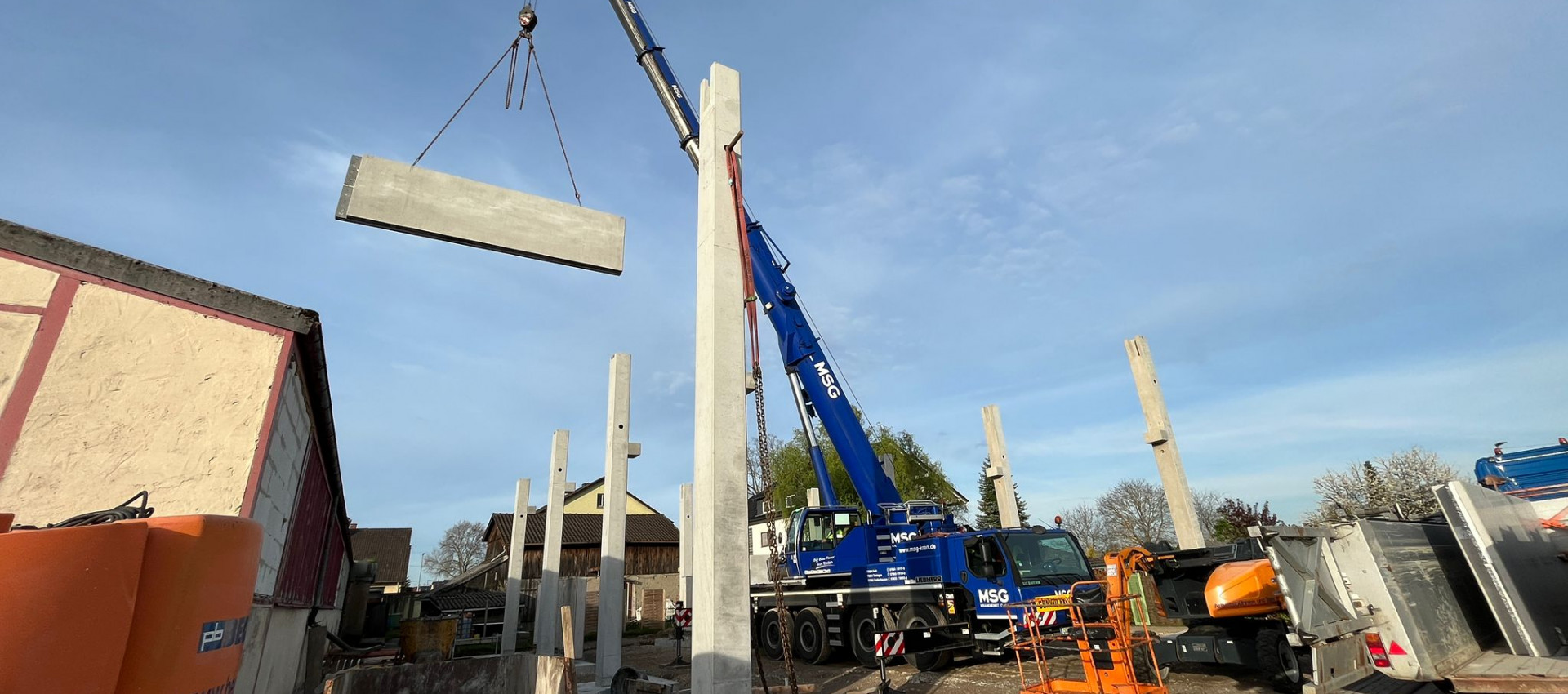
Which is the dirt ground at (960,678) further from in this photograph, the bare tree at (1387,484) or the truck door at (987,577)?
the bare tree at (1387,484)

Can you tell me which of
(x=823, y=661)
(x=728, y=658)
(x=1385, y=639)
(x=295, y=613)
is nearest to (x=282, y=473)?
(x=295, y=613)

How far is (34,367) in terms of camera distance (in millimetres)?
4965

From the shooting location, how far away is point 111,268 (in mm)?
5402

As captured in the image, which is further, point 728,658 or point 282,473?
point 282,473

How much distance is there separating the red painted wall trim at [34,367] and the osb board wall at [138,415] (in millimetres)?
31

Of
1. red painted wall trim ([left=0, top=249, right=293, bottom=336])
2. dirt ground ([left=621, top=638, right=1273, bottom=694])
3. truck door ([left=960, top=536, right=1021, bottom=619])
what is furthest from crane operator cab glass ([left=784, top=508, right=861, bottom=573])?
red painted wall trim ([left=0, top=249, right=293, bottom=336])

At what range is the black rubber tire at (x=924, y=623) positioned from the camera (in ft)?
34.4

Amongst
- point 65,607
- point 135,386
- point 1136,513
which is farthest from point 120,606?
point 1136,513

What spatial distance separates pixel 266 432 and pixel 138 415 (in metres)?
0.80

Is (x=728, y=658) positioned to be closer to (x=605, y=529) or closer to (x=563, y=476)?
(x=605, y=529)

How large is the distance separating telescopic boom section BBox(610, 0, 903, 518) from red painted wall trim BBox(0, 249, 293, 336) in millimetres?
7651

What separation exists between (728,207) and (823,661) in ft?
32.0

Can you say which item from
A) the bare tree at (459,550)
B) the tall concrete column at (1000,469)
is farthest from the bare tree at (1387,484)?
the bare tree at (459,550)

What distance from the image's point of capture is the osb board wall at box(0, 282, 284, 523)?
→ 4875 mm
